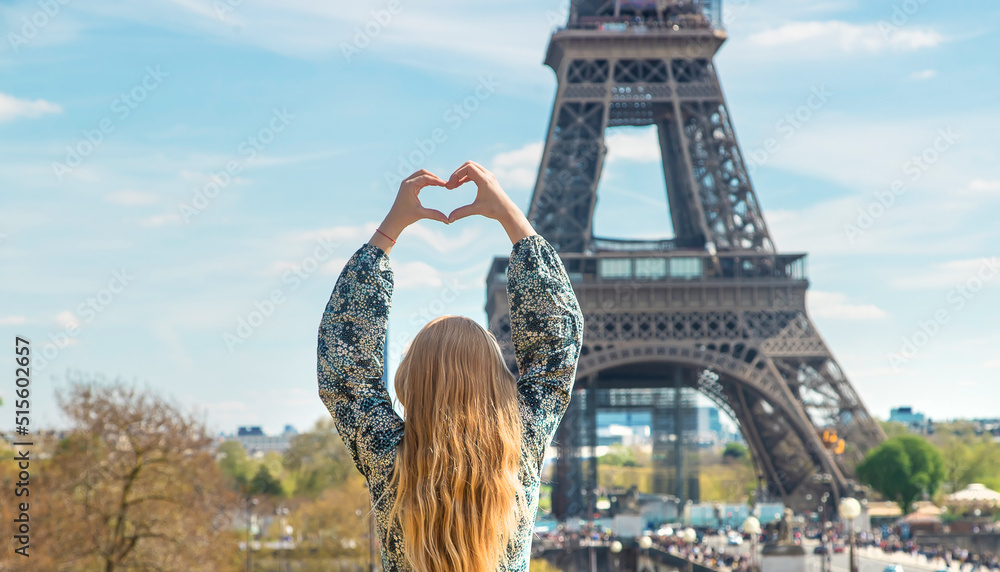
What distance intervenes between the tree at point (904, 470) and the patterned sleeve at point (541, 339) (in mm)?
54358

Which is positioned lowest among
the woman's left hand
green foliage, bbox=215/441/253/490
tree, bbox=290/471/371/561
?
tree, bbox=290/471/371/561

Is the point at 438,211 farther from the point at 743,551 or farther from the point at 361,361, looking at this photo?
the point at 743,551

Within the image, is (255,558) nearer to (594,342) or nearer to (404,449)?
(594,342)

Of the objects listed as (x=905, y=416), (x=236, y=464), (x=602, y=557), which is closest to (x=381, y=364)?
(x=602, y=557)

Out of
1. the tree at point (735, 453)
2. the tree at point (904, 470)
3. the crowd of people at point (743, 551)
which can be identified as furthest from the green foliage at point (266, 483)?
the tree at point (735, 453)

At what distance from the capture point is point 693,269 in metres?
47.9

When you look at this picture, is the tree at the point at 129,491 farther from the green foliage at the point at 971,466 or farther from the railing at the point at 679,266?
the green foliage at the point at 971,466

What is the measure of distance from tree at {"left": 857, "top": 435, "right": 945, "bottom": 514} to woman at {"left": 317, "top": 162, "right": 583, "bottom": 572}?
178 feet

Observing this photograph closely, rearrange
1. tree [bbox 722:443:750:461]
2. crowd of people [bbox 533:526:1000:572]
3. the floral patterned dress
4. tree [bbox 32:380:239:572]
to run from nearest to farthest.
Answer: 1. the floral patterned dress
2. tree [bbox 32:380:239:572]
3. crowd of people [bbox 533:526:1000:572]
4. tree [bbox 722:443:750:461]

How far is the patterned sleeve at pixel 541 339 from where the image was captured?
3.03 metres

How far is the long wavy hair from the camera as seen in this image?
277 cm

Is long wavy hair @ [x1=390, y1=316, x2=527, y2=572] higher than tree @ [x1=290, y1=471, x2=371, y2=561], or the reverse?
long wavy hair @ [x1=390, y1=316, x2=527, y2=572]

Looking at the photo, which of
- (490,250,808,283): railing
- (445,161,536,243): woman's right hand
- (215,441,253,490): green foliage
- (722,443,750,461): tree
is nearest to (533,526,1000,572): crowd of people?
(490,250,808,283): railing

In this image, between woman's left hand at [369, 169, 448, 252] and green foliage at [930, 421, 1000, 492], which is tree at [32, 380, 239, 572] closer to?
woman's left hand at [369, 169, 448, 252]
